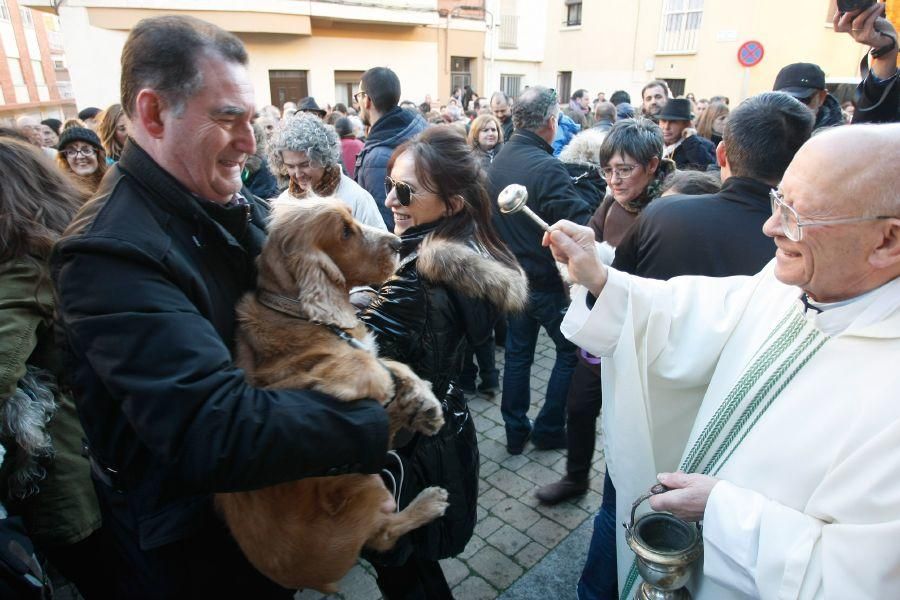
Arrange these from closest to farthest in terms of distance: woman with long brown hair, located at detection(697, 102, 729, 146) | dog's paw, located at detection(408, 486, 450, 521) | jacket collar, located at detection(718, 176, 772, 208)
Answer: dog's paw, located at detection(408, 486, 450, 521) → jacket collar, located at detection(718, 176, 772, 208) → woman with long brown hair, located at detection(697, 102, 729, 146)

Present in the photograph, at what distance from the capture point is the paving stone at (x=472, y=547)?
3725 mm

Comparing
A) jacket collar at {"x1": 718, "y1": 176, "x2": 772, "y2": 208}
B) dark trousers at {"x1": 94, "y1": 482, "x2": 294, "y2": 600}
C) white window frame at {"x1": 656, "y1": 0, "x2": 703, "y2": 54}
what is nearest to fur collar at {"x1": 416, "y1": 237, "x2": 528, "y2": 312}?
dark trousers at {"x1": 94, "y1": 482, "x2": 294, "y2": 600}

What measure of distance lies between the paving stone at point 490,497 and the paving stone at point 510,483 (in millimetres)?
48

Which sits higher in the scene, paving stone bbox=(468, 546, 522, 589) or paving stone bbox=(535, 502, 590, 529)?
paving stone bbox=(535, 502, 590, 529)

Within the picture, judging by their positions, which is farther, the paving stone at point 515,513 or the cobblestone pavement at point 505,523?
the paving stone at point 515,513

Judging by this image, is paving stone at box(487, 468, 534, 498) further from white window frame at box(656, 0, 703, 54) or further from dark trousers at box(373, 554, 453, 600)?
white window frame at box(656, 0, 703, 54)

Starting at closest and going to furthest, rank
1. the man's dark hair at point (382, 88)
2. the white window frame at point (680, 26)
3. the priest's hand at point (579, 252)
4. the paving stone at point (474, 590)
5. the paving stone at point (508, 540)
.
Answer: the priest's hand at point (579, 252) → the paving stone at point (474, 590) → the paving stone at point (508, 540) → the man's dark hair at point (382, 88) → the white window frame at point (680, 26)

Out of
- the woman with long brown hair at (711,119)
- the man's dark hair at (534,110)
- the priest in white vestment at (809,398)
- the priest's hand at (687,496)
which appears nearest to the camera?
the priest in white vestment at (809,398)

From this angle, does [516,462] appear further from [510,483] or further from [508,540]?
[508,540]

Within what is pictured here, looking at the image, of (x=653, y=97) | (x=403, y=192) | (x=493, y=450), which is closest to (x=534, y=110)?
(x=403, y=192)

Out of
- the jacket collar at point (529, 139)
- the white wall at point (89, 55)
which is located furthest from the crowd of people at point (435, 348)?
the white wall at point (89, 55)

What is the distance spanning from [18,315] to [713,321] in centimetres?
288

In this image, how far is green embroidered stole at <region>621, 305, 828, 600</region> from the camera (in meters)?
1.83

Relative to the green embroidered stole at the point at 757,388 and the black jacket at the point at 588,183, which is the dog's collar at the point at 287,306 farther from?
the black jacket at the point at 588,183
